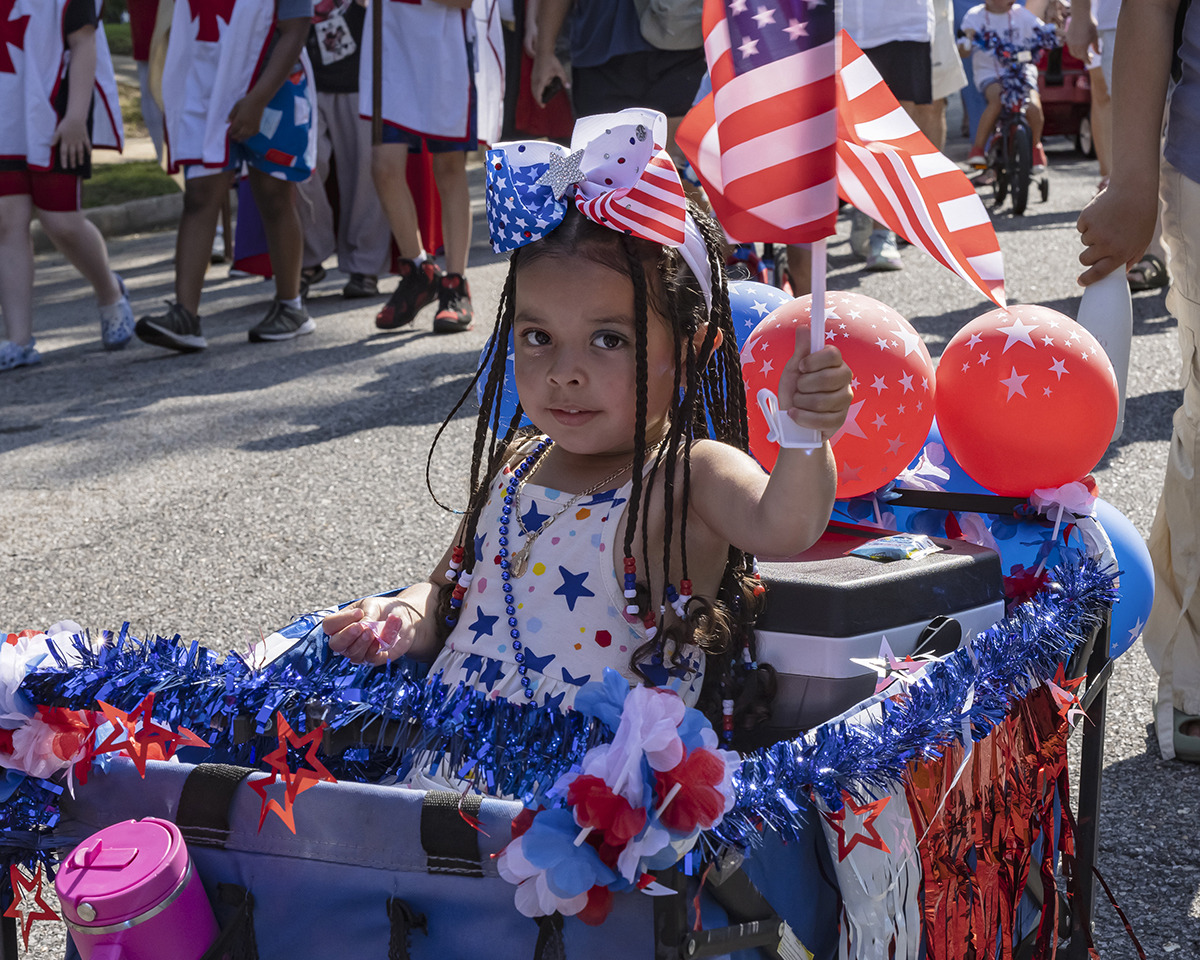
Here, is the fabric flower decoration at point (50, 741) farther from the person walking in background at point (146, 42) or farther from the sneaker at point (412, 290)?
the person walking in background at point (146, 42)

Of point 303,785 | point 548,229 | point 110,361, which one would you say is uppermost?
point 548,229

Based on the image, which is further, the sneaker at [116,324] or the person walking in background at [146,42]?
the person walking in background at [146,42]

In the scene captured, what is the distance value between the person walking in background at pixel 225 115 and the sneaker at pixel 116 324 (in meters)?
0.43

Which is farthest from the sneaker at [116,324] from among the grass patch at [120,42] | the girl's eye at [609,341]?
the grass patch at [120,42]

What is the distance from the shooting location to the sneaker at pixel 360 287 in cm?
684

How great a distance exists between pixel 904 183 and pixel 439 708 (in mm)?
789

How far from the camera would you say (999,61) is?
9.07m

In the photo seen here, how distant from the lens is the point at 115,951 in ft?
3.56

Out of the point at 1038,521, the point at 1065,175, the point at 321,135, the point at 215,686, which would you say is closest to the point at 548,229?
the point at 215,686

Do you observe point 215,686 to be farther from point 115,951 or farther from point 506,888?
point 506,888

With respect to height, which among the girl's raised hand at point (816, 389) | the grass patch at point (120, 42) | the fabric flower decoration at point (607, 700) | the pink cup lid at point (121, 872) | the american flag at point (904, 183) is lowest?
the pink cup lid at point (121, 872)

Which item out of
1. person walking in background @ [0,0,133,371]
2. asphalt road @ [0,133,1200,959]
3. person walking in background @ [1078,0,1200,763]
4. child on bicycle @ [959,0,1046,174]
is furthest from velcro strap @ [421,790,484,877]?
child on bicycle @ [959,0,1046,174]

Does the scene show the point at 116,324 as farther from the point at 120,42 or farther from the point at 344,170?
the point at 120,42

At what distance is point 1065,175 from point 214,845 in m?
10.5
